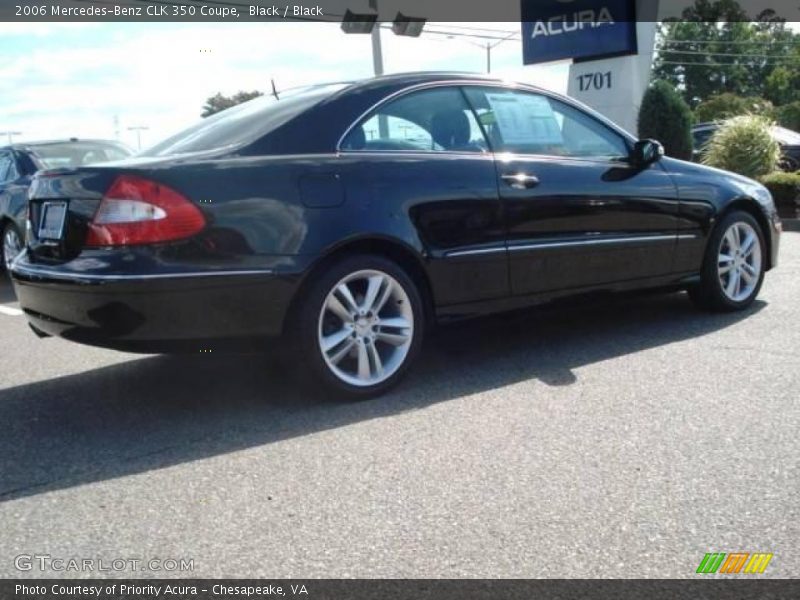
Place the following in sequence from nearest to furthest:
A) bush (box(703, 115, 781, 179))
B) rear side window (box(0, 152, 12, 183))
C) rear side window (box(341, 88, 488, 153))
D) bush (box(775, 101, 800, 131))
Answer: rear side window (box(341, 88, 488, 153)) → rear side window (box(0, 152, 12, 183)) → bush (box(703, 115, 781, 179)) → bush (box(775, 101, 800, 131))

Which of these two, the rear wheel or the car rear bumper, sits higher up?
the car rear bumper

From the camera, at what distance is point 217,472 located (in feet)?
10.6

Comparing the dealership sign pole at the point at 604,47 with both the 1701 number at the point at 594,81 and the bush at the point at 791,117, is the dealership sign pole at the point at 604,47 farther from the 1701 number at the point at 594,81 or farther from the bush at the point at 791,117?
the bush at the point at 791,117

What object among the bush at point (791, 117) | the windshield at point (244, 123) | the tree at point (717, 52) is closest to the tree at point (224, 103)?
the windshield at point (244, 123)

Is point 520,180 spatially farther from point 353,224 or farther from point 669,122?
point 669,122

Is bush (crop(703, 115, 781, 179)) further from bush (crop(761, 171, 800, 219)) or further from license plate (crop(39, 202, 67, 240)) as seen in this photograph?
license plate (crop(39, 202, 67, 240))

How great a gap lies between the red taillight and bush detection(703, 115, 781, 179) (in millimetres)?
11895

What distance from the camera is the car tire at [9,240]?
9.03 metres

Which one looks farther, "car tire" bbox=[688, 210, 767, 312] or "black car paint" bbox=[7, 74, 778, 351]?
"car tire" bbox=[688, 210, 767, 312]

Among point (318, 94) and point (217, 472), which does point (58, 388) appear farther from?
point (318, 94)

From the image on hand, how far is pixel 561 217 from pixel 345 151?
1.36 m

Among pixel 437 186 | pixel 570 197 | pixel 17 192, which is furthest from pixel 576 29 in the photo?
pixel 437 186

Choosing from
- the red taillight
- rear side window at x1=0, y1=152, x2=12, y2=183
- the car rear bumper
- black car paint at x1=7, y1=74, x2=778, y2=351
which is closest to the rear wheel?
rear side window at x1=0, y1=152, x2=12, y2=183

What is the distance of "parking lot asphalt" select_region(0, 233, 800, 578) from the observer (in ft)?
8.50
